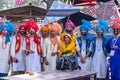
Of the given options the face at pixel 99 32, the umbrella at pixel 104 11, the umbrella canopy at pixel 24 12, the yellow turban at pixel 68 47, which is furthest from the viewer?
the umbrella canopy at pixel 24 12

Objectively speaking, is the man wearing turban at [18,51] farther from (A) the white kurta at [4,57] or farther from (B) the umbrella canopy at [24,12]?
(B) the umbrella canopy at [24,12]

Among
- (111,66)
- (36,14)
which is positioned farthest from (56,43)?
(36,14)

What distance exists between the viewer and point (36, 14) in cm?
1510

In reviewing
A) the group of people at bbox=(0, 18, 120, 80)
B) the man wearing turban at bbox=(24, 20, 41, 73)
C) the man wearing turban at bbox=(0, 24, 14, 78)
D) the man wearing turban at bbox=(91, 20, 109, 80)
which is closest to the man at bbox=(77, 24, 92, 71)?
the group of people at bbox=(0, 18, 120, 80)

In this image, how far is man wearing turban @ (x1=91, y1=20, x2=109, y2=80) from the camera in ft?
26.9

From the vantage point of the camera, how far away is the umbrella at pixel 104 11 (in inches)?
415

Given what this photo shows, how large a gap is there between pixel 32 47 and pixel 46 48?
35cm

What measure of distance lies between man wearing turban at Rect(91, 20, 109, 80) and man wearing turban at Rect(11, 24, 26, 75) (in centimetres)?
181

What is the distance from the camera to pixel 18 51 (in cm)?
865

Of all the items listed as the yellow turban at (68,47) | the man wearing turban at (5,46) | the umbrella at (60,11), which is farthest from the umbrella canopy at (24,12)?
the yellow turban at (68,47)

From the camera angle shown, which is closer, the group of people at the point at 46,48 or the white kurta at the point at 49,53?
the group of people at the point at 46,48

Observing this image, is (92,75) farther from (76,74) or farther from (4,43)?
(4,43)

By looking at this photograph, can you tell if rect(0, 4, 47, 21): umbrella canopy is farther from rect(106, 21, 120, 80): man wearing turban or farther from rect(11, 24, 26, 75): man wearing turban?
rect(106, 21, 120, 80): man wearing turban

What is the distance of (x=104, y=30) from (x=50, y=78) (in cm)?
250
